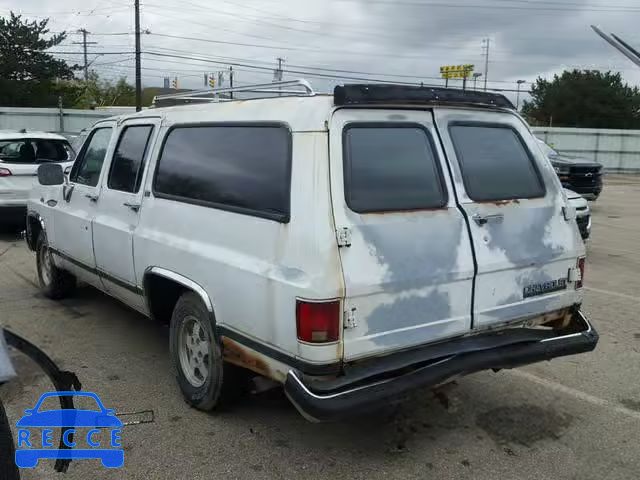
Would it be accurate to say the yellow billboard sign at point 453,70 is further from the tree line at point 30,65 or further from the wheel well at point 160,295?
the wheel well at point 160,295

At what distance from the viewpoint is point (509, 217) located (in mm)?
3623

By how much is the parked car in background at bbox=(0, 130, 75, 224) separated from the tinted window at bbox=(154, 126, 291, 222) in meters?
6.07

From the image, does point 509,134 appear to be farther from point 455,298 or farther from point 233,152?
point 233,152

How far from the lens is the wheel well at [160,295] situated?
4.19m

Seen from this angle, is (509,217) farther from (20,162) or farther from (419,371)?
(20,162)

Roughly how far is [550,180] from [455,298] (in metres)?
1.19

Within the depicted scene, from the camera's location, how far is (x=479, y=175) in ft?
12.1

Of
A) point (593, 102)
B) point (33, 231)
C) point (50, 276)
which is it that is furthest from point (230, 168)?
point (593, 102)

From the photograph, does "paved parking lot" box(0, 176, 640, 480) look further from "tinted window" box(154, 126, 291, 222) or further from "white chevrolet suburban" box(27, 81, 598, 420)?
"tinted window" box(154, 126, 291, 222)

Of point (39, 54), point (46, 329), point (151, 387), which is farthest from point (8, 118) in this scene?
point (151, 387)

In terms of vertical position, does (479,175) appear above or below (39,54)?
below

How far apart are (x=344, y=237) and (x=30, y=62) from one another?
139ft

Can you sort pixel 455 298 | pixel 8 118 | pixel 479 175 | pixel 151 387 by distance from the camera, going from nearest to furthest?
pixel 455 298, pixel 479 175, pixel 151 387, pixel 8 118

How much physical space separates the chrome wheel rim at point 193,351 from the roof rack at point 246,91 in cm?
146
